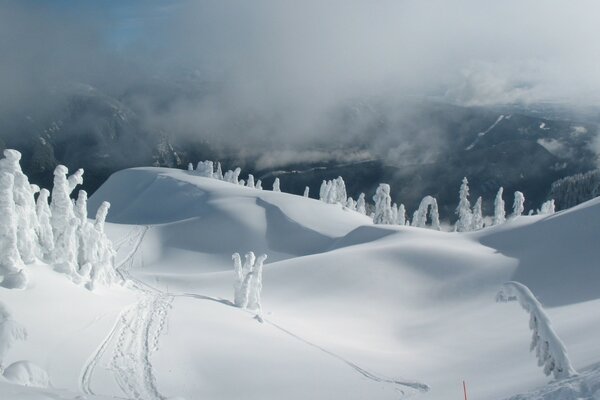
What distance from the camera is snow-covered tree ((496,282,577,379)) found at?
1317 cm

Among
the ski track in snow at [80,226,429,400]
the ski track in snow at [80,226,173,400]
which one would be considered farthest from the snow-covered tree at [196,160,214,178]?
the ski track in snow at [80,226,173,400]

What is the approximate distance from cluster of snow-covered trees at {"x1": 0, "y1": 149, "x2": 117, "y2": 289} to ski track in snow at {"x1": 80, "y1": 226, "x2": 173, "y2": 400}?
10.0 ft

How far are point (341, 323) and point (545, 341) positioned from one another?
2020 centimetres

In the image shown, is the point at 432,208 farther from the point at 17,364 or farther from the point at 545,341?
the point at 17,364

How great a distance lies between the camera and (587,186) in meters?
142

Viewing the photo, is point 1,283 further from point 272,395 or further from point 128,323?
point 272,395

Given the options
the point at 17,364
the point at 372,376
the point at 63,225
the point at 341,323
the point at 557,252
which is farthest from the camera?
the point at 557,252

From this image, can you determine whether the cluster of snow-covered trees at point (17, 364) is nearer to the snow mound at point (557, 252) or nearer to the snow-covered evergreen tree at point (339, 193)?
the snow mound at point (557, 252)

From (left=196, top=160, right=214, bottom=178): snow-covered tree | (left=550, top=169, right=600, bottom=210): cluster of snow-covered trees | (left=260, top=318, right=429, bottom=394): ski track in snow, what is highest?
(left=550, top=169, right=600, bottom=210): cluster of snow-covered trees

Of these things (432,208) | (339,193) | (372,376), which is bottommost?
(372,376)

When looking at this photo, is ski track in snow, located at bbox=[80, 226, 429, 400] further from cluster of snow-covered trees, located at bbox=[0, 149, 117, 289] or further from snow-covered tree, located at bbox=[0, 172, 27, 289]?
snow-covered tree, located at bbox=[0, 172, 27, 289]

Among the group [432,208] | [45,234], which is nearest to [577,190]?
[432,208]

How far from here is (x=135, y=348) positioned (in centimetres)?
2027

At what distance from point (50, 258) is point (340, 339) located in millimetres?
15061
